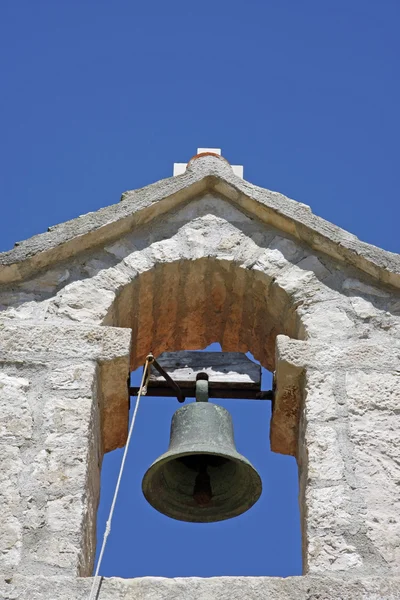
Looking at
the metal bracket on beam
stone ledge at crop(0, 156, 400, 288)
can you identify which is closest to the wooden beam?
the metal bracket on beam

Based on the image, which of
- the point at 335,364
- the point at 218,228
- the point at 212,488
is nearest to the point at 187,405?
the point at 212,488

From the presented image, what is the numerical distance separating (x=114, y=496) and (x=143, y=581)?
0.34 meters

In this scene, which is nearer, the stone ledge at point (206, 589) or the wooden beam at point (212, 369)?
the stone ledge at point (206, 589)

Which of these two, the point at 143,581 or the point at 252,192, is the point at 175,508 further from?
the point at 252,192

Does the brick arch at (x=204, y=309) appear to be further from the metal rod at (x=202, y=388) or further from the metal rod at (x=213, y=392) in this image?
the metal rod at (x=202, y=388)

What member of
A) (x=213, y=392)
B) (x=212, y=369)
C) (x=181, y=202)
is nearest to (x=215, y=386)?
(x=213, y=392)

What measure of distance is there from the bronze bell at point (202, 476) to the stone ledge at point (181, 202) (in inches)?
38.5

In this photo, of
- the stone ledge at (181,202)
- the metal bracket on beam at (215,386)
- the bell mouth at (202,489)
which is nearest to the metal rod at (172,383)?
the metal bracket on beam at (215,386)

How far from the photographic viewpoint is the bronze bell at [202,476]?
470 centimetres

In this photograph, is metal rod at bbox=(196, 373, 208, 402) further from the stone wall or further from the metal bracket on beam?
the stone wall

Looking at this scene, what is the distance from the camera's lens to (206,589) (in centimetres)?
380

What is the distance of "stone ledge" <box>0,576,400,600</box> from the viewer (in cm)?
378

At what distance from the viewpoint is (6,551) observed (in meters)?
3.97

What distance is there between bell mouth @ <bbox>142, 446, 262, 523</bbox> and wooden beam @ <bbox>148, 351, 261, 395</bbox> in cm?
43
